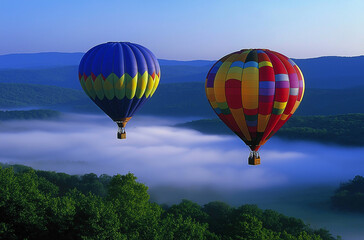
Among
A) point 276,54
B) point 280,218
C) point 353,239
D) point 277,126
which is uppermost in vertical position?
point 276,54

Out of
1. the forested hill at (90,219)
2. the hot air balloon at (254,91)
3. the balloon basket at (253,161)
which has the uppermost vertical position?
the hot air balloon at (254,91)

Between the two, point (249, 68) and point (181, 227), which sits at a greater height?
point (249, 68)

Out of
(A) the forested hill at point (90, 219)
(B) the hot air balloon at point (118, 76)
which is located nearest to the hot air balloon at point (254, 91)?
(A) the forested hill at point (90, 219)

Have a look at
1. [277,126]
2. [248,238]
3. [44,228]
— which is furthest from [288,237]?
[44,228]

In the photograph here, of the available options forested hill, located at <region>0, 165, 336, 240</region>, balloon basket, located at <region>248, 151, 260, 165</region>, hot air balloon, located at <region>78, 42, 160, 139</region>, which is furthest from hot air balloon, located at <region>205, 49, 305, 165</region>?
hot air balloon, located at <region>78, 42, 160, 139</region>

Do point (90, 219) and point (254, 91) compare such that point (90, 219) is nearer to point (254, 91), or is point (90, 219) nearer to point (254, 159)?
point (254, 159)

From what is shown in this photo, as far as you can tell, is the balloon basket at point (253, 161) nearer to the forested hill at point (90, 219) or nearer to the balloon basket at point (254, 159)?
the balloon basket at point (254, 159)

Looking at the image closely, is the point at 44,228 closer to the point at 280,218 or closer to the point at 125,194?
the point at 125,194
